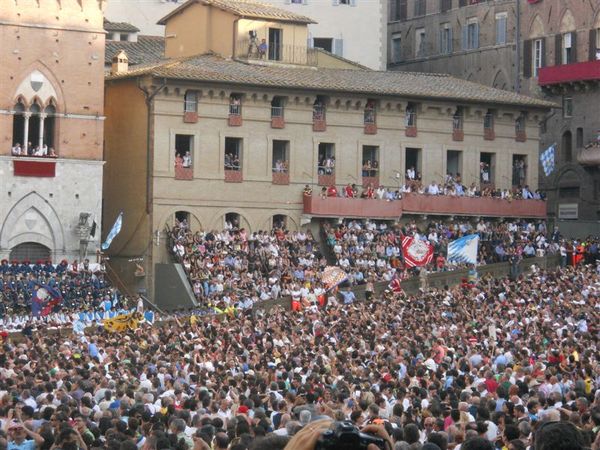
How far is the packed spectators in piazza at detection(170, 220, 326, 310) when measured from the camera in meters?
58.8

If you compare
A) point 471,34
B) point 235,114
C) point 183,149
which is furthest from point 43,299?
point 471,34

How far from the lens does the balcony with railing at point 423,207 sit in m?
67.1

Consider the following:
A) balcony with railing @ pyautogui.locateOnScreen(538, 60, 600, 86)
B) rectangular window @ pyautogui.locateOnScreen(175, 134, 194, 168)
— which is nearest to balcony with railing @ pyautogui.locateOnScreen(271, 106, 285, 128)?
rectangular window @ pyautogui.locateOnScreen(175, 134, 194, 168)

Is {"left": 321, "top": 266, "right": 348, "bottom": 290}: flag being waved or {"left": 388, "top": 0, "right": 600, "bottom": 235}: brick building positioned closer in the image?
{"left": 321, "top": 266, "right": 348, "bottom": 290}: flag being waved

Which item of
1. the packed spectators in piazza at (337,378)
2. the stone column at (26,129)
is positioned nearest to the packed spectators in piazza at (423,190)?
the packed spectators in piazza at (337,378)

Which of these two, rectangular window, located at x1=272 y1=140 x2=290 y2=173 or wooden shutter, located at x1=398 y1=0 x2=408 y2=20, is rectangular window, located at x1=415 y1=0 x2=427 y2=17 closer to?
→ wooden shutter, located at x1=398 y1=0 x2=408 y2=20

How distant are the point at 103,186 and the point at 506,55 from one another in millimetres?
23676

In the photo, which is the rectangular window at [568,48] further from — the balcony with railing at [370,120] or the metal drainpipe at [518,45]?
the balcony with railing at [370,120]

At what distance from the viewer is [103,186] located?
68.0 m

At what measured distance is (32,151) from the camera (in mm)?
63250

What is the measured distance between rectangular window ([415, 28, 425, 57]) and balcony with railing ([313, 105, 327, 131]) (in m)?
19.2

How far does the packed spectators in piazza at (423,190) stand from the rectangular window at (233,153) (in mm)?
3699

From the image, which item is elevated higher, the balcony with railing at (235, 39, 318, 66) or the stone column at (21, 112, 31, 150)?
the balcony with railing at (235, 39, 318, 66)

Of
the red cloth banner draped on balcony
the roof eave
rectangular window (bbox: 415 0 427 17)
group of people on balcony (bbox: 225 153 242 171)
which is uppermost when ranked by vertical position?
rectangular window (bbox: 415 0 427 17)
